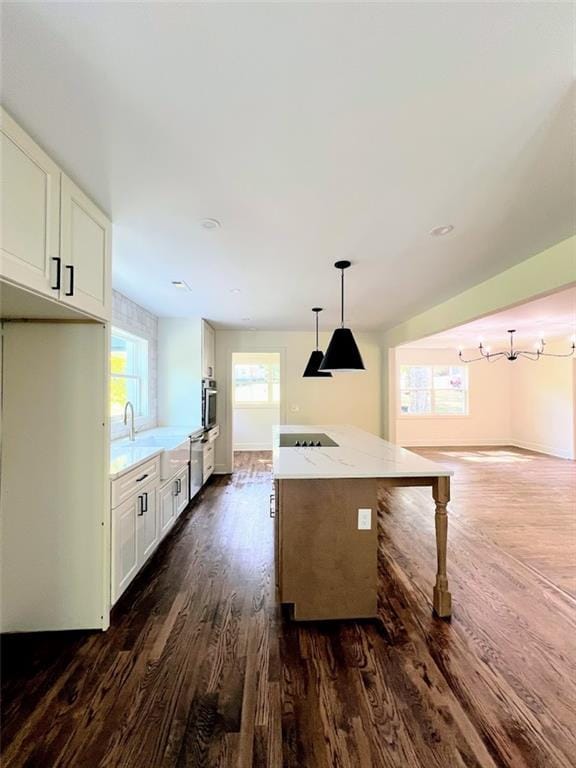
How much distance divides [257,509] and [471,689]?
9.17ft

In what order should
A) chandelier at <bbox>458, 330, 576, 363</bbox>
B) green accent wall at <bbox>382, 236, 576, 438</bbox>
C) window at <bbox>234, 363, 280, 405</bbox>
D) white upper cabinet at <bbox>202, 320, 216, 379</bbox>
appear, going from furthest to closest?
window at <bbox>234, 363, 280, 405</bbox> → chandelier at <bbox>458, 330, 576, 363</bbox> → white upper cabinet at <bbox>202, 320, 216, 379</bbox> → green accent wall at <bbox>382, 236, 576, 438</bbox>

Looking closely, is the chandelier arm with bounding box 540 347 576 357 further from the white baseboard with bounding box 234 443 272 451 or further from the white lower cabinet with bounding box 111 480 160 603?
the white lower cabinet with bounding box 111 480 160 603

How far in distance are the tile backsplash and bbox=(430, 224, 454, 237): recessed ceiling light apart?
3.02 m

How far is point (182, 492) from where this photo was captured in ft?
12.8

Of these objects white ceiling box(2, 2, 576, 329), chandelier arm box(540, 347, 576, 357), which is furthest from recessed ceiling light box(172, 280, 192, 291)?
chandelier arm box(540, 347, 576, 357)

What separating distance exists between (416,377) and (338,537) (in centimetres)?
722

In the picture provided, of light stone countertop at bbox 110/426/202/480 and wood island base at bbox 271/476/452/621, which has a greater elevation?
light stone countertop at bbox 110/426/202/480

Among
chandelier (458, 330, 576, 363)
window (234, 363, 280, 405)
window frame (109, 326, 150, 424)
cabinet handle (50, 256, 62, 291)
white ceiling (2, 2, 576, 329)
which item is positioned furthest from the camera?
window (234, 363, 280, 405)

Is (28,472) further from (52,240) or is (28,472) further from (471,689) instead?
(471,689)

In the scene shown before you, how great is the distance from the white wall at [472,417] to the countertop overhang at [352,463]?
19.2ft

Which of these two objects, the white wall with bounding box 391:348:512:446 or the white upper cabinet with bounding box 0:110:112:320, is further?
the white wall with bounding box 391:348:512:446

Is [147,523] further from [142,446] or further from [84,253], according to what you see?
[84,253]

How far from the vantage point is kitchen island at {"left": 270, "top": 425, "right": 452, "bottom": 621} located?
7.21ft

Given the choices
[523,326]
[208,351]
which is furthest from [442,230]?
[523,326]
